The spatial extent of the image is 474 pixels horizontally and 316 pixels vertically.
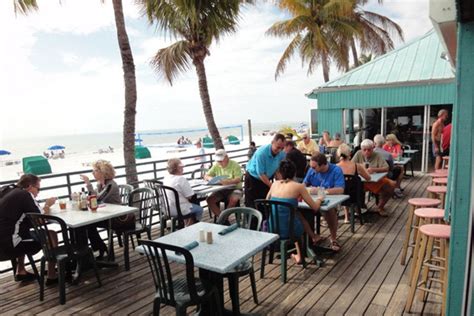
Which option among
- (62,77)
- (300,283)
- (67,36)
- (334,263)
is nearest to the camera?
(300,283)

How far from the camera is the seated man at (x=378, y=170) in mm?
5949

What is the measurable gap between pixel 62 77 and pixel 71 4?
21.4 metres

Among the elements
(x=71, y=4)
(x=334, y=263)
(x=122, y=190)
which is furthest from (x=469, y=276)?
(x=71, y=4)

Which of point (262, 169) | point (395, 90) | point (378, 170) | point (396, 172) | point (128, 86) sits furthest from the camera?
point (395, 90)

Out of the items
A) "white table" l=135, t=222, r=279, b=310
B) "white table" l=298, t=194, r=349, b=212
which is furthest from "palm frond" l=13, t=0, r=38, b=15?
"white table" l=298, t=194, r=349, b=212

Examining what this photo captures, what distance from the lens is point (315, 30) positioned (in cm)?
1438

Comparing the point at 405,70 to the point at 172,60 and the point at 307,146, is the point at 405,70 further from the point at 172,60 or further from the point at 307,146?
the point at 172,60

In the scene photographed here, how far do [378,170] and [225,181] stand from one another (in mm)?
2773

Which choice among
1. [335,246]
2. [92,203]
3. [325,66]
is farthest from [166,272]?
[325,66]

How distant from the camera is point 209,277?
2.80 metres

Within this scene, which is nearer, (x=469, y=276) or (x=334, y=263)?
(x=469, y=276)

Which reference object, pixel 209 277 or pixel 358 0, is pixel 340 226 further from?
pixel 358 0

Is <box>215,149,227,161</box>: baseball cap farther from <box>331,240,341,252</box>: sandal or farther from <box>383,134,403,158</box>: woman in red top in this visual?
<box>383,134,403,158</box>: woman in red top

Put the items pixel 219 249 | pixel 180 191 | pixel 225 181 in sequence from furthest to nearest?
pixel 225 181, pixel 180 191, pixel 219 249
